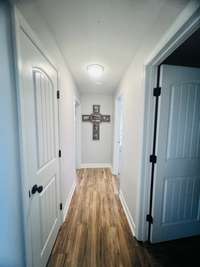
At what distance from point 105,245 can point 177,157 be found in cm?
134

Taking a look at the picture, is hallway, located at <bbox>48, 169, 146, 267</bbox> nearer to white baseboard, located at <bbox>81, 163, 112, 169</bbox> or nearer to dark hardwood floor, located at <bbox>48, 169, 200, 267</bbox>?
dark hardwood floor, located at <bbox>48, 169, 200, 267</bbox>

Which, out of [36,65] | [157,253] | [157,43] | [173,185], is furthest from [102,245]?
[157,43]

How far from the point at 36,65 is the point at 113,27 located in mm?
847

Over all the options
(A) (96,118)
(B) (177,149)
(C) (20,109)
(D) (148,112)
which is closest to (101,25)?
(D) (148,112)

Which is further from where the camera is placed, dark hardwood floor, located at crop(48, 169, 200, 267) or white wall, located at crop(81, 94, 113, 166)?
white wall, located at crop(81, 94, 113, 166)

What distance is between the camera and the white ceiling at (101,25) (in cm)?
106

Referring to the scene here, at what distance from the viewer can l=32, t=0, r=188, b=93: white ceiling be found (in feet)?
3.47

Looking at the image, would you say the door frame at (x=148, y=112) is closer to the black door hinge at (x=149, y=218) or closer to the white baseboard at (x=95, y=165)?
the black door hinge at (x=149, y=218)

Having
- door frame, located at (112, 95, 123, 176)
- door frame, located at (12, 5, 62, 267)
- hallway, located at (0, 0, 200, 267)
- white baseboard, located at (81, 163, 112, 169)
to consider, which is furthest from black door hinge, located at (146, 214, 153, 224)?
white baseboard, located at (81, 163, 112, 169)

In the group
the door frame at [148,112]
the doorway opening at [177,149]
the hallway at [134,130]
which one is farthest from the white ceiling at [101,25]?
the doorway opening at [177,149]

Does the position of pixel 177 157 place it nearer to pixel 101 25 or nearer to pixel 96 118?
pixel 101 25

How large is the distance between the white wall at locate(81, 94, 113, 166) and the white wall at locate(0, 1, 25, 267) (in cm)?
328

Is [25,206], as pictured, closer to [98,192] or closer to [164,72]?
[164,72]

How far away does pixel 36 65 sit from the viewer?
1116mm
